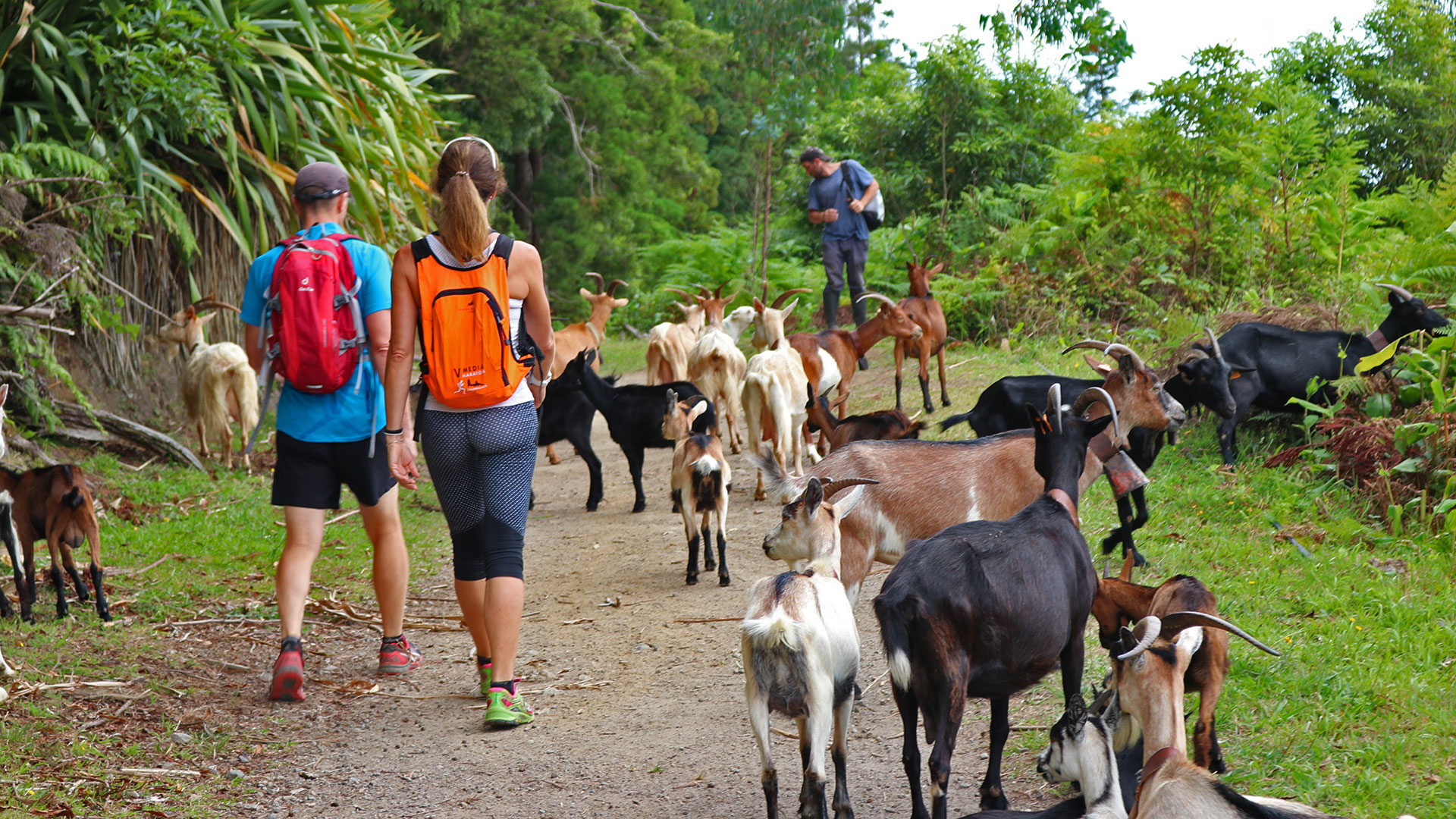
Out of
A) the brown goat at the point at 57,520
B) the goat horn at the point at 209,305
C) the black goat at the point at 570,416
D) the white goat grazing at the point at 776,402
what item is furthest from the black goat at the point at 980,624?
the goat horn at the point at 209,305

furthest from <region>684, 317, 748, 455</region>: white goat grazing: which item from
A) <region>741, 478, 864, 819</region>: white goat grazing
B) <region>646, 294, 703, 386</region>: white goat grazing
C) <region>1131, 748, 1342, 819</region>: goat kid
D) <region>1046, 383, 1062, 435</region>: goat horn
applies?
<region>1131, 748, 1342, 819</region>: goat kid

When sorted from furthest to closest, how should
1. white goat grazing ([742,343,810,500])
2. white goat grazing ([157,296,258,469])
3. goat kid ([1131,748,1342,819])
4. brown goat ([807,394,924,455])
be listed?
1. white goat grazing ([157,296,258,469])
2. white goat grazing ([742,343,810,500])
3. brown goat ([807,394,924,455])
4. goat kid ([1131,748,1342,819])

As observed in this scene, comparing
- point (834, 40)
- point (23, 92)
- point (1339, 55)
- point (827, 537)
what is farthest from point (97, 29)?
point (1339, 55)

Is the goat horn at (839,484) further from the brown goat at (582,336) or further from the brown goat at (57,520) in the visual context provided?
the brown goat at (582,336)

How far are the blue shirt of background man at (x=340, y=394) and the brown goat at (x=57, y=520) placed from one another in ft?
5.44

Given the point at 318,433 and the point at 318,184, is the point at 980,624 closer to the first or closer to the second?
the point at 318,433

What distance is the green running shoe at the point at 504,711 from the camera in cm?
417

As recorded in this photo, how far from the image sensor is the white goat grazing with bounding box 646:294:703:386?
35.6 feet

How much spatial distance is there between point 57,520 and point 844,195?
27.2 ft

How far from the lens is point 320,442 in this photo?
4.37 meters

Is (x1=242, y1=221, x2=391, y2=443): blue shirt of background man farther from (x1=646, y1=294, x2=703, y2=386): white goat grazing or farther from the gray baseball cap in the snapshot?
(x1=646, y1=294, x2=703, y2=386): white goat grazing

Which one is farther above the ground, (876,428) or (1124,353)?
(1124,353)

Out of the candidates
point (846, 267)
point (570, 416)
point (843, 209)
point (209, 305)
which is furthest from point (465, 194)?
point (846, 267)

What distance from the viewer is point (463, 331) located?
3920 mm
